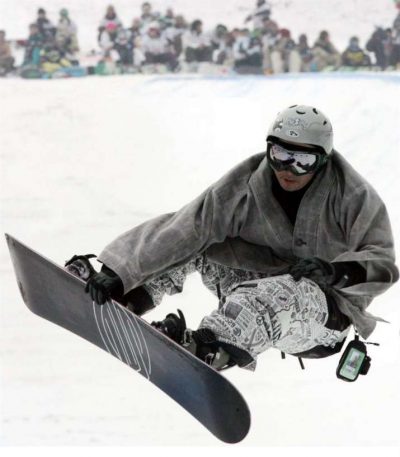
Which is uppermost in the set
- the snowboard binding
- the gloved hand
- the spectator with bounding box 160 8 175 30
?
the spectator with bounding box 160 8 175 30

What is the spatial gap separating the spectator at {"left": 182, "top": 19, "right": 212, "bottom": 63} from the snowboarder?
6326 millimetres

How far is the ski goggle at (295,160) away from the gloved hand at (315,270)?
0.43 meters

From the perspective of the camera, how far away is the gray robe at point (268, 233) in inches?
203

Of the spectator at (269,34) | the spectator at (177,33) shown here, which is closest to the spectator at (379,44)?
the spectator at (269,34)

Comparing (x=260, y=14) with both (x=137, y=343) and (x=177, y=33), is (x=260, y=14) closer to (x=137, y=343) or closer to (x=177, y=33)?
(x=177, y=33)

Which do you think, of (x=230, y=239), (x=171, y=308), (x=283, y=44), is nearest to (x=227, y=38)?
(x=283, y=44)

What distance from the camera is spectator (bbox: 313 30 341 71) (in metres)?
11.6

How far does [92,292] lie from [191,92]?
19.2 feet

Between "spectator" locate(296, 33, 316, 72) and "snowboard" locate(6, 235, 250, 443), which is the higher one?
"spectator" locate(296, 33, 316, 72)

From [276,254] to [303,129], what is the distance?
68cm

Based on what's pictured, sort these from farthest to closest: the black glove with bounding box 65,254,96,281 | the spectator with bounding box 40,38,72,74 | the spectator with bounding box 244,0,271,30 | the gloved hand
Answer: the spectator with bounding box 244,0,271,30 → the spectator with bounding box 40,38,72,74 → the black glove with bounding box 65,254,96,281 → the gloved hand

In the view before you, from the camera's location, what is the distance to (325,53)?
11.8 metres

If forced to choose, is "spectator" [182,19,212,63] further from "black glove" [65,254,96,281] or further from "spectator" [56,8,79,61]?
"black glove" [65,254,96,281]

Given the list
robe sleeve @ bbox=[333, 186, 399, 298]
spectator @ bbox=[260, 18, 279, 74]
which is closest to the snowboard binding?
robe sleeve @ bbox=[333, 186, 399, 298]
